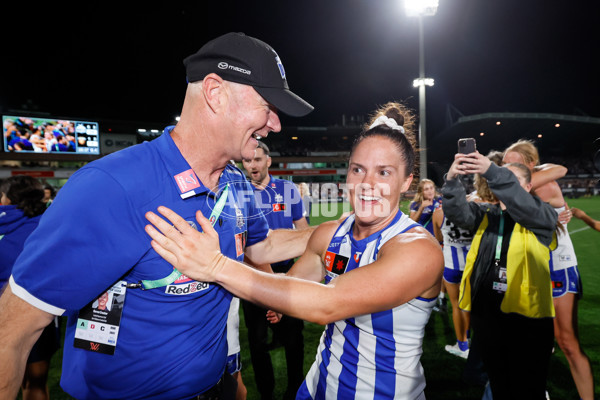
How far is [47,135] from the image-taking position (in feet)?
110

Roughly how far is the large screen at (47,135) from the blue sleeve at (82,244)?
39.6 meters

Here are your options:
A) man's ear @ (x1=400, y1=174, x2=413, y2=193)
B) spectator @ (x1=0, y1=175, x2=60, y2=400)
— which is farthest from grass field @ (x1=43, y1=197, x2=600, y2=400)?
man's ear @ (x1=400, y1=174, x2=413, y2=193)

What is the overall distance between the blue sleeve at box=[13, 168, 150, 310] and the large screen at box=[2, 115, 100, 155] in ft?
130

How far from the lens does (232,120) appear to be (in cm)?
165

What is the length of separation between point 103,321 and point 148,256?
36cm

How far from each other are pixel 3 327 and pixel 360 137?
2.03 meters

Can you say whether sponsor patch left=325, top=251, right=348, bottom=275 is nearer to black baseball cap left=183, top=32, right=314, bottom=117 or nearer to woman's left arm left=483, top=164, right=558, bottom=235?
black baseball cap left=183, top=32, right=314, bottom=117

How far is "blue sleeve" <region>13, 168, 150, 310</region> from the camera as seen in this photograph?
1.20 m

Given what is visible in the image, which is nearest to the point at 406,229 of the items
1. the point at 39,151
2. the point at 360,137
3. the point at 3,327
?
the point at 360,137

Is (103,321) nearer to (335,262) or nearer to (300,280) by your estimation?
(300,280)

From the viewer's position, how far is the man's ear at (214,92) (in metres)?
1.60

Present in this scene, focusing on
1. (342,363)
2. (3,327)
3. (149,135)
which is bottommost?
(342,363)

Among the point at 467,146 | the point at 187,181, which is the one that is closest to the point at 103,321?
the point at 187,181

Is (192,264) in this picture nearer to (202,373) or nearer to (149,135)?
(202,373)
